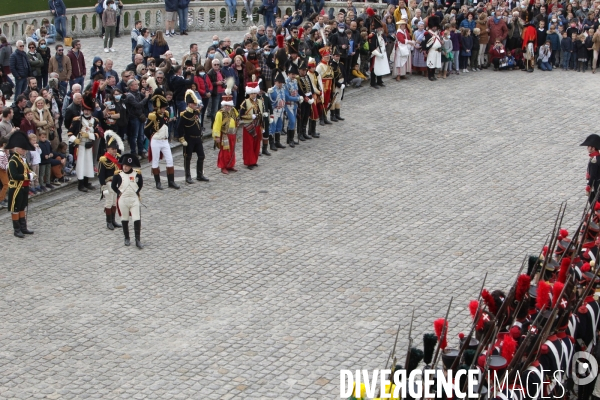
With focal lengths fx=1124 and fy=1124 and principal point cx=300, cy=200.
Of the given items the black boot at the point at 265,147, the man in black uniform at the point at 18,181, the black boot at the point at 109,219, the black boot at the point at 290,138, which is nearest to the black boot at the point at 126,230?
the black boot at the point at 109,219

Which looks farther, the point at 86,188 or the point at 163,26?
the point at 163,26

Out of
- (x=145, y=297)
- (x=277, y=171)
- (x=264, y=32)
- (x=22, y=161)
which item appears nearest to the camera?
(x=145, y=297)

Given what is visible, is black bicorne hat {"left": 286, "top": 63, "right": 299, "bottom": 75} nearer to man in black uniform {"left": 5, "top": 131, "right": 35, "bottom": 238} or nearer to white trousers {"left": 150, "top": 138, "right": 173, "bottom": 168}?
white trousers {"left": 150, "top": 138, "right": 173, "bottom": 168}

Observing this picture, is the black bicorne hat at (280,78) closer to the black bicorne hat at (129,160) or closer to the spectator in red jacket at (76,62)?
the spectator in red jacket at (76,62)

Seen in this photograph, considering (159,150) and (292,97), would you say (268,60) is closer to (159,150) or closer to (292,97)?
(292,97)

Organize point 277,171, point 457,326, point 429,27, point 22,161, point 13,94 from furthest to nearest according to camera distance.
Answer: point 429,27 → point 13,94 → point 277,171 → point 22,161 → point 457,326

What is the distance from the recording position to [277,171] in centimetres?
2069

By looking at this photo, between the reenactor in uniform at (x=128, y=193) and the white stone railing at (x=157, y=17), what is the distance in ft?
42.7

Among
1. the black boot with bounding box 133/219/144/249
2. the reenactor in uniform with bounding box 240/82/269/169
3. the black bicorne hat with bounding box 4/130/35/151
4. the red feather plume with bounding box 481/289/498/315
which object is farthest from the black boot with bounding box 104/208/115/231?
the red feather plume with bounding box 481/289/498/315

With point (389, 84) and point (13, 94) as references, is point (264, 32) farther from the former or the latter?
point (13, 94)

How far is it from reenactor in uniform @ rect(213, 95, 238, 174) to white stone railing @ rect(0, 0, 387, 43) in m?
10.5

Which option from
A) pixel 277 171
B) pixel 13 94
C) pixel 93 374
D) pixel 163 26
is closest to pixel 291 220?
pixel 277 171

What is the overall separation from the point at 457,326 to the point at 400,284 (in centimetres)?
162

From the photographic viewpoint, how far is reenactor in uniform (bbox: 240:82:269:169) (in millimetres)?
20609
